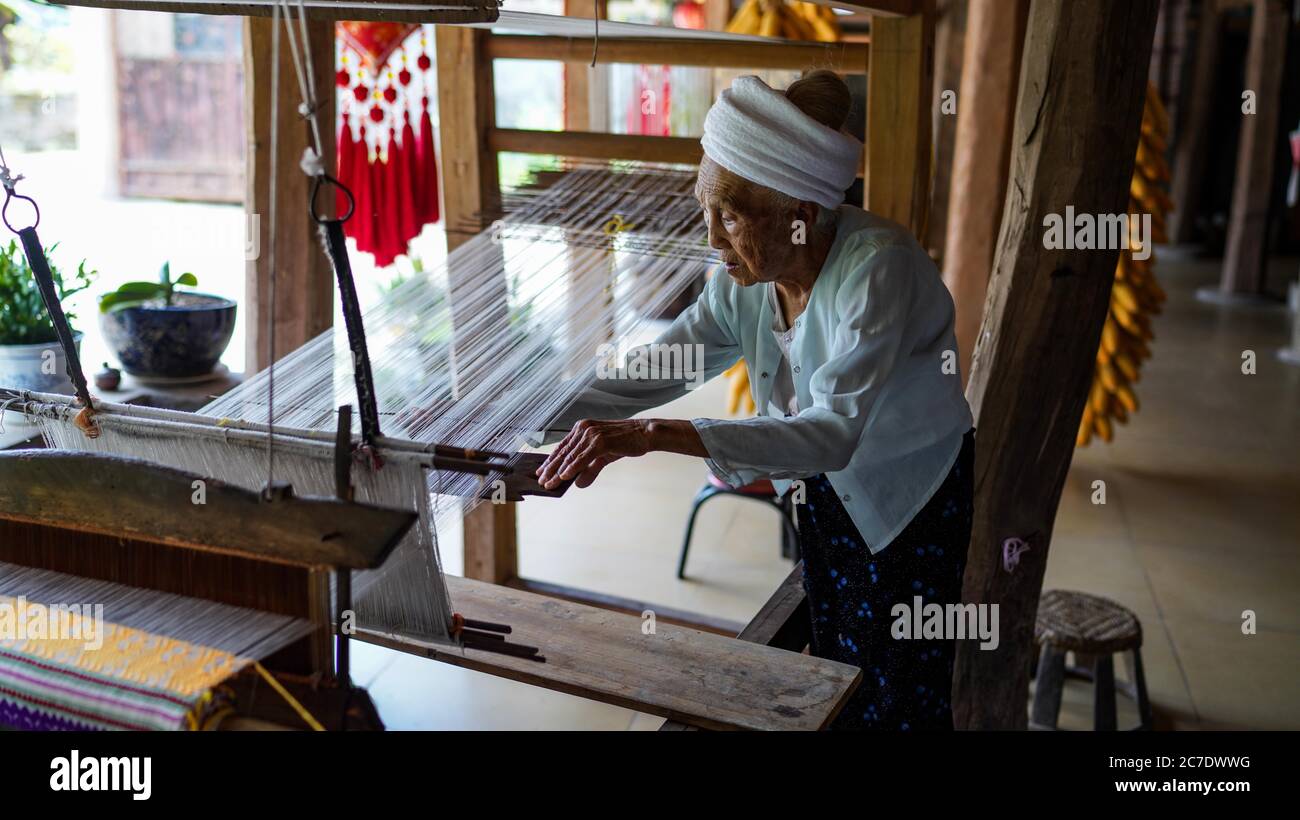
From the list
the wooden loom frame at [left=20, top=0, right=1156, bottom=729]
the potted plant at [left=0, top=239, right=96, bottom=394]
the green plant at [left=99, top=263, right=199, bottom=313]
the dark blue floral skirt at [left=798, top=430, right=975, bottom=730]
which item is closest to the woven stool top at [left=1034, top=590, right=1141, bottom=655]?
the wooden loom frame at [left=20, top=0, right=1156, bottom=729]

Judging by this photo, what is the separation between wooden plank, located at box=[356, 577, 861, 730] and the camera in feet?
4.31

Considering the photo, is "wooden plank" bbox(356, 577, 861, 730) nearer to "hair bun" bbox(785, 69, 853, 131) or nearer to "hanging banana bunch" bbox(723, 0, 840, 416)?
"hair bun" bbox(785, 69, 853, 131)

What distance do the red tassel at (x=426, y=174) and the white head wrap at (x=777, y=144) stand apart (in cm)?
154

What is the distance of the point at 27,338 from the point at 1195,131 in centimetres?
900

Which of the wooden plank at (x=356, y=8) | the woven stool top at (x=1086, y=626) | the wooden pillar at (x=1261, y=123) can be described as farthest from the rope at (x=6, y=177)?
the wooden pillar at (x=1261, y=123)

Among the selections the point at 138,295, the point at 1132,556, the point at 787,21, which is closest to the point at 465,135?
the point at 138,295

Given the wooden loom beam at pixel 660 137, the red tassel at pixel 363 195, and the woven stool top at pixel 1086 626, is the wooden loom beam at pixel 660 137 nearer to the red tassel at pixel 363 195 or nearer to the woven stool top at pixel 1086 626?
the red tassel at pixel 363 195

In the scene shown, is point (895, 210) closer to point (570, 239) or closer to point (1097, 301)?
point (1097, 301)

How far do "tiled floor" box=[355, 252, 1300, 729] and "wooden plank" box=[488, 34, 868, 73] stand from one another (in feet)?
4.93

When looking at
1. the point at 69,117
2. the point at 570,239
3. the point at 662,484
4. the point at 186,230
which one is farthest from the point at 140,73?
the point at 570,239

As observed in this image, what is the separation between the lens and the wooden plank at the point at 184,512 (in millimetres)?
1025

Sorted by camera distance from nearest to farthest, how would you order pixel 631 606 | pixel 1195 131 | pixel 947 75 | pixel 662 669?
pixel 662 669 → pixel 631 606 → pixel 947 75 → pixel 1195 131

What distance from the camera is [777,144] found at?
4.75 feet

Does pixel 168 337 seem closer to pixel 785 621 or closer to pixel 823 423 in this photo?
pixel 785 621
